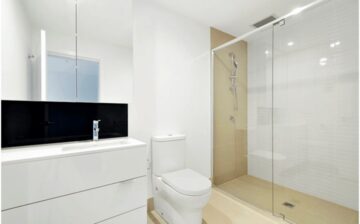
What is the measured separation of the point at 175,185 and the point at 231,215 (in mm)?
787

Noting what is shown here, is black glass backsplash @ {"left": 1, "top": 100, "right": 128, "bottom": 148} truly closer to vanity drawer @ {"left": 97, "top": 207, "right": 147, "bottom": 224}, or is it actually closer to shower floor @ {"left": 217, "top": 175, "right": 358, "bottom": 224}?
vanity drawer @ {"left": 97, "top": 207, "right": 147, "bottom": 224}

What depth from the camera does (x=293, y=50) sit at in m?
2.26

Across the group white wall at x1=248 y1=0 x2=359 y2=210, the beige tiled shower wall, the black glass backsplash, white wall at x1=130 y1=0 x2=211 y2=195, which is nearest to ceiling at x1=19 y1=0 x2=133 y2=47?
white wall at x1=130 y1=0 x2=211 y2=195

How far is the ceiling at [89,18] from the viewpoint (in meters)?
1.43

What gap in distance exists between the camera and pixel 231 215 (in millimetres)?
1856

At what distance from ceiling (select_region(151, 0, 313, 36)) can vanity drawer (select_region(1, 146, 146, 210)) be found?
168 cm

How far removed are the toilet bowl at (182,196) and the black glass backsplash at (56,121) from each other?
667 mm

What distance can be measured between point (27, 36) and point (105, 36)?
0.59 m

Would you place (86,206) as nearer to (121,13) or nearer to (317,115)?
(121,13)

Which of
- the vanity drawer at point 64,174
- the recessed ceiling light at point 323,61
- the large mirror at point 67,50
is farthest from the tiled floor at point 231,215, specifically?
the recessed ceiling light at point 323,61

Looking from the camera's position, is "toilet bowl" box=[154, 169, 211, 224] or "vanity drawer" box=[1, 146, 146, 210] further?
"toilet bowl" box=[154, 169, 211, 224]

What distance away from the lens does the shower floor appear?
1735mm

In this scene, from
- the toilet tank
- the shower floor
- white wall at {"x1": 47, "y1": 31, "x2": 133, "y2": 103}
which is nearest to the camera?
white wall at {"x1": 47, "y1": 31, "x2": 133, "y2": 103}

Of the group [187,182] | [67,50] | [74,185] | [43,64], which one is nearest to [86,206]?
[74,185]
